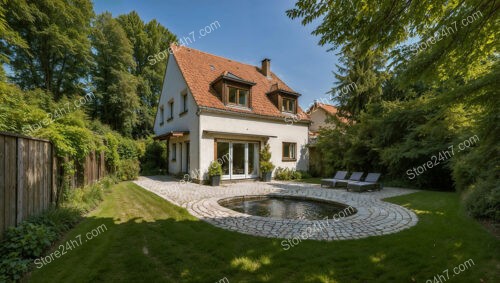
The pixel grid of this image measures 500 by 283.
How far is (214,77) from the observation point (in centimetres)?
1511

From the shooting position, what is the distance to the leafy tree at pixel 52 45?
59.7ft

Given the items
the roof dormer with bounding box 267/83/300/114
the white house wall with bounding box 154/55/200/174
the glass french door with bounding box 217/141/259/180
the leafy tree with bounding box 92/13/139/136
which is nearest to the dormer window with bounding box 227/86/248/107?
the white house wall with bounding box 154/55/200/174

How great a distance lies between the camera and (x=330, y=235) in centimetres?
462

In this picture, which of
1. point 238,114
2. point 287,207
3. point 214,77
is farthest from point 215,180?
point 214,77

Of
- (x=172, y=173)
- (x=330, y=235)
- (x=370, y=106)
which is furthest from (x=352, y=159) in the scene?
(x=172, y=173)

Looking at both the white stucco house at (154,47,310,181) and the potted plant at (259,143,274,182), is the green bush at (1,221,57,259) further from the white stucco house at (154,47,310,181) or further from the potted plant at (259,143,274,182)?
the potted plant at (259,143,274,182)

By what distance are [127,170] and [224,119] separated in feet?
21.7

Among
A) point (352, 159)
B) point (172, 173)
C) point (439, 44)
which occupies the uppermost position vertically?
point (439, 44)

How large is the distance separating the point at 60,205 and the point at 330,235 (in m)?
6.47

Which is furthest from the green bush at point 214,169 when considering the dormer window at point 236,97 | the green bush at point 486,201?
the green bush at point 486,201

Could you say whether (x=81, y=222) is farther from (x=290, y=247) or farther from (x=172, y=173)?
(x=172, y=173)

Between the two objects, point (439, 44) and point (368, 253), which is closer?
point (439, 44)

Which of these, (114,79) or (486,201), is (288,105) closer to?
(486,201)

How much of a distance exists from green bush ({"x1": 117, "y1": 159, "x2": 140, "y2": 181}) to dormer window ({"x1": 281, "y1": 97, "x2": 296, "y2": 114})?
34.7 ft
